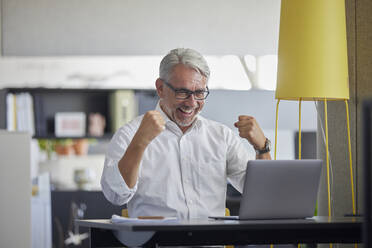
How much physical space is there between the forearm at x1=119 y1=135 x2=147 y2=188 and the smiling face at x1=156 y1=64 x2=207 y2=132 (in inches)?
15.3

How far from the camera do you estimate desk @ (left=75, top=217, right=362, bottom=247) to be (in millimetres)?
1780

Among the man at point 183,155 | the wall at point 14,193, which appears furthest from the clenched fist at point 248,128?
the wall at point 14,193

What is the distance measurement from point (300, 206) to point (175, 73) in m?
0.87

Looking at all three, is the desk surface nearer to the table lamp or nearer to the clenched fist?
the clenched fist

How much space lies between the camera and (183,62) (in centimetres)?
261

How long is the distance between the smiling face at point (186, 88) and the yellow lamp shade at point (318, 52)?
441 millimetres

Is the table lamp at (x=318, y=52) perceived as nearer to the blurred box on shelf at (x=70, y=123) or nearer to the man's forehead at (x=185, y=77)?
the man's forehead at (x=185, y=77)

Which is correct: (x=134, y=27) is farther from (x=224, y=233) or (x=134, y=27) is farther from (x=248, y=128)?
(x=224, y=233)

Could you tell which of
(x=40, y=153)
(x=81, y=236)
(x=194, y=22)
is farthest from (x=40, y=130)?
(x=194, y=22)

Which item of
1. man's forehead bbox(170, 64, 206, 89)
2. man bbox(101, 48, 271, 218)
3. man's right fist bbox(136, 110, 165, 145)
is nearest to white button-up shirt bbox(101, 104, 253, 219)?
man bbox(101, 48, 271, 218)

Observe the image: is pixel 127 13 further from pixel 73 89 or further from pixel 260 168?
pixel 260 168

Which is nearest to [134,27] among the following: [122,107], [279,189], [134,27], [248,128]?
[134,27]

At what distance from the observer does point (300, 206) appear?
6.66 feet

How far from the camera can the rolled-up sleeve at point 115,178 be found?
2332 millimetres
